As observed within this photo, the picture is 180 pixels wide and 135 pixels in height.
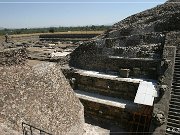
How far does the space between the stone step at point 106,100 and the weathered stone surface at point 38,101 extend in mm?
2162

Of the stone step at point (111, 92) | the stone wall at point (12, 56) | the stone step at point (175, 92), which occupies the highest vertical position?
→ the stone wall at point (12, 56)

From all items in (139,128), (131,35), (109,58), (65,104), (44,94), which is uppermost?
(131,35)

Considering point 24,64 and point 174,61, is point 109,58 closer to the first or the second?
point 174,61

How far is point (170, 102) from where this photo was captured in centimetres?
1102

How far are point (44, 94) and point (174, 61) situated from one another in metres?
7.68

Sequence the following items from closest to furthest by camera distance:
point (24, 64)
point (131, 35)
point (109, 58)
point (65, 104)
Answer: point (24, 64) < point (65, 104) < point (109, 58) < point (131, 35)

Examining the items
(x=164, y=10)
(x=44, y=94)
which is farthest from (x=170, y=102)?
(x=164, y=10)

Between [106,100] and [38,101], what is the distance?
5.38 metres

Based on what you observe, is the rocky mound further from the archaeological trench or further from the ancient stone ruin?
the ancient stone ruin

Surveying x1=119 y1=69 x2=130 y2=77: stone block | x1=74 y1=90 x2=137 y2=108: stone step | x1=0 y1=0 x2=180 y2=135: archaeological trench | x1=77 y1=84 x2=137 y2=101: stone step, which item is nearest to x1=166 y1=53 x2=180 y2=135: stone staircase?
x1=0 y1=0 x2=180 y2=135: archaeological trench

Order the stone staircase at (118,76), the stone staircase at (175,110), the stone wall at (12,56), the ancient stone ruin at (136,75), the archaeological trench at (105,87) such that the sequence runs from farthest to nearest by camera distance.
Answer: the stone staircase at (118,76)
the ancient stone ruin at (136,75)
the stone staircase at (175,110)
the stone wall at (12,56)
the archaeological trench at (105,87)

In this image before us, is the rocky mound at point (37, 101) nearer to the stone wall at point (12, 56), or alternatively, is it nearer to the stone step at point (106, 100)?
the stone wall at point (12, 56)

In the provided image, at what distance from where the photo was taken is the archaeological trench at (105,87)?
28.8ft

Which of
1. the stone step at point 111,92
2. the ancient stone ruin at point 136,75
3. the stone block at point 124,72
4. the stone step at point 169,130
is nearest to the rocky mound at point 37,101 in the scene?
the ancient stone ruin at point 136,75
